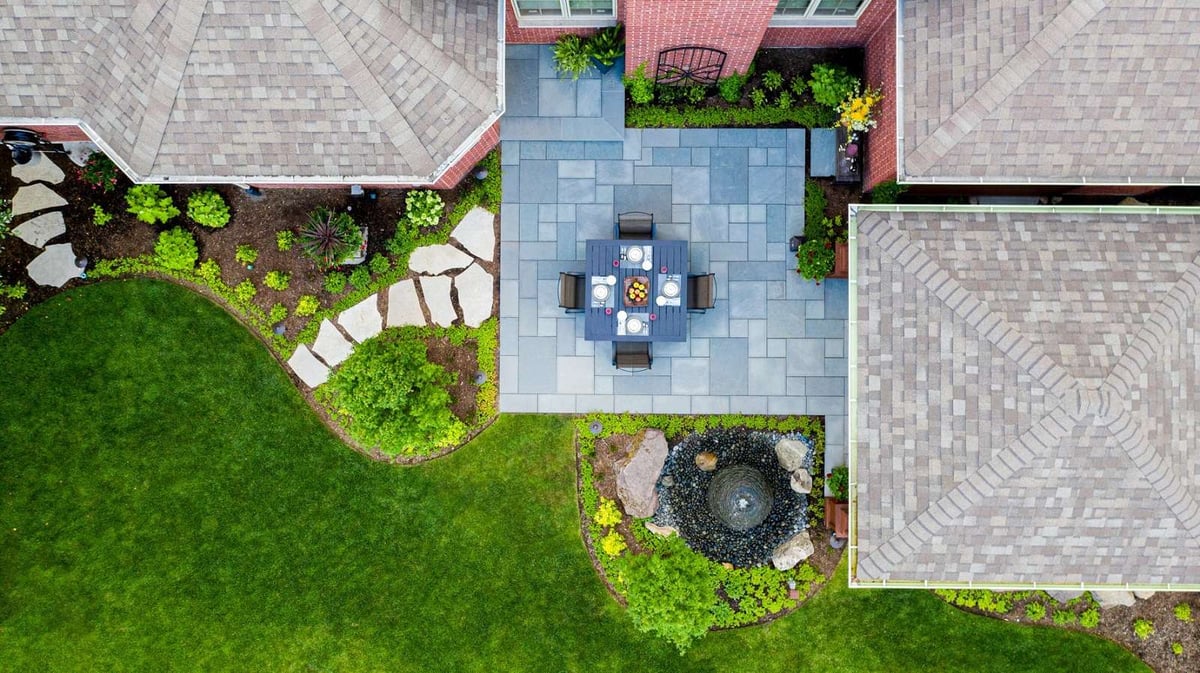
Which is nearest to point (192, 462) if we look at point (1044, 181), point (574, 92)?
point (574, 92)

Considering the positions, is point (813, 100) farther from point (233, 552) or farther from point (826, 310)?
point (233, 552)

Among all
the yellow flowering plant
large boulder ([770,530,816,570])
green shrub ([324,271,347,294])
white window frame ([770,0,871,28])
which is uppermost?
white window frame ([770,0,871,28])

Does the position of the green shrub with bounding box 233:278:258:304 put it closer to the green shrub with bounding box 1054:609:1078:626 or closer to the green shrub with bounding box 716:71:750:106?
the green shrub with bounding box 716:71:750:106

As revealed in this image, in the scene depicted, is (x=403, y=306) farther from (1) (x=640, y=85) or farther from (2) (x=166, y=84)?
(1) (x=640, y=85)

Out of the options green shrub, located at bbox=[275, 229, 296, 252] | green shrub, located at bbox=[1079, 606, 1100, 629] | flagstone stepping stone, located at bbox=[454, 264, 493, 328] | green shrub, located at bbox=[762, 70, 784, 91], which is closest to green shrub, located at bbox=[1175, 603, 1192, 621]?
green shrub, located at bbox=[1079, 606, 1100, 629]

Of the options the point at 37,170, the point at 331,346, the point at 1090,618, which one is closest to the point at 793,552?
the point at 1090,618

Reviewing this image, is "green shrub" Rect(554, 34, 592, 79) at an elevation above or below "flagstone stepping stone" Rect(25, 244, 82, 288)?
above
